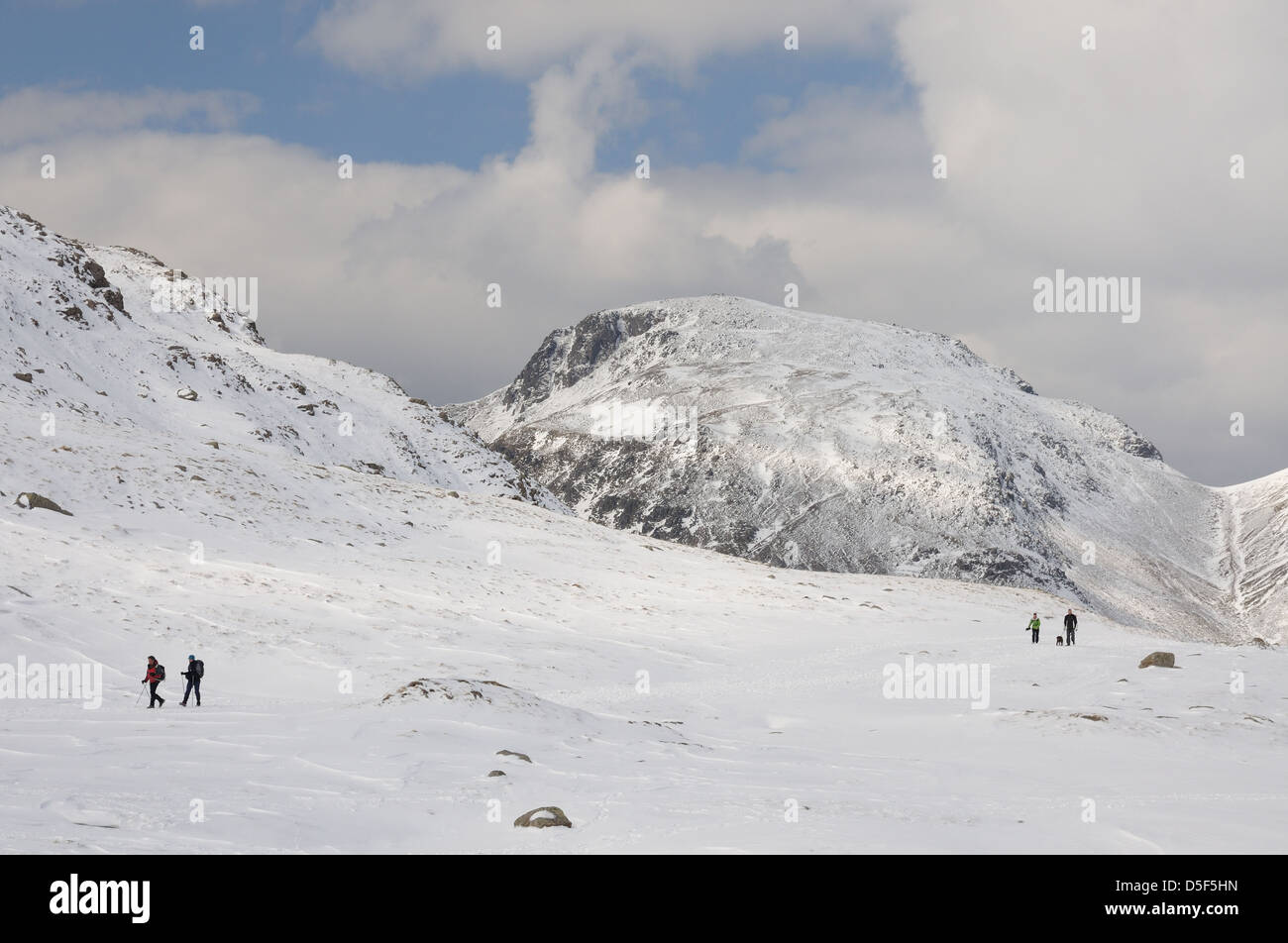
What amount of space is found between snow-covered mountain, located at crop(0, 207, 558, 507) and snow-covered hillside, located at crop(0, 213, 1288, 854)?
105 cm

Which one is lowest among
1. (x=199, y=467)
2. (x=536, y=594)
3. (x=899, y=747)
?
(x=899, y=747)

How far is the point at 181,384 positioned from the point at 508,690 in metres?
64.5

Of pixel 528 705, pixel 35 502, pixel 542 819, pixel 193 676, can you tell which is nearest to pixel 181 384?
pixel 35 502

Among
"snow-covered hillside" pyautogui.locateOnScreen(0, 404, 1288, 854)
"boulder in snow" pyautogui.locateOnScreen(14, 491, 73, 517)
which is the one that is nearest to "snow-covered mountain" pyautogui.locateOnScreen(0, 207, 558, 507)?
"boulder in snow" pyautogui.locateOnScreen(14, 491, 73, 517)

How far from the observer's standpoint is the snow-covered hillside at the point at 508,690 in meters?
12.9

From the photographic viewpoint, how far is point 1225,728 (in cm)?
2270

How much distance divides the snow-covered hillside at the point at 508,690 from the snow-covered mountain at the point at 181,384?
1051 millimetres

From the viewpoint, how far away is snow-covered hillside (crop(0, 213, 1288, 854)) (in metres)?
12.9

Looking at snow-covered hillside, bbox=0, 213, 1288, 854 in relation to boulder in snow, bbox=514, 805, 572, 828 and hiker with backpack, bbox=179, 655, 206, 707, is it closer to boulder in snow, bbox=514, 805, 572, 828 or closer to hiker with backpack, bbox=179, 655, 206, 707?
boulder in snow, bbox=514, 805, 572, 828

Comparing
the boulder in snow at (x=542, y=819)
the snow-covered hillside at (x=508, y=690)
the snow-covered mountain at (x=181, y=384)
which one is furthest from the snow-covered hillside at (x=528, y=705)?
the snow-covered mountain at (x=181, y=384)
